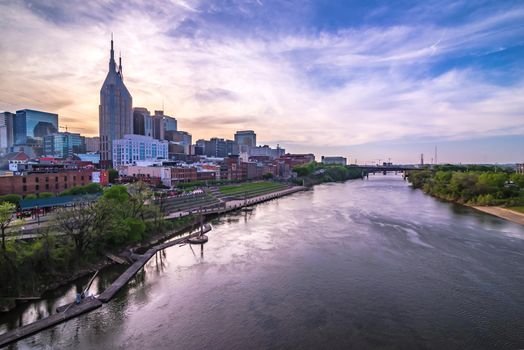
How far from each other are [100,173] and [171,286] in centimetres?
3214

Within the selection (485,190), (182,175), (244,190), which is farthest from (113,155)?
(485,190)

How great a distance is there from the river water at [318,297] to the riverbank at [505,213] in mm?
10380

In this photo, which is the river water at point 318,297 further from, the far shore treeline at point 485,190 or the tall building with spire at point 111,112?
the tall building with spire at point 111,112

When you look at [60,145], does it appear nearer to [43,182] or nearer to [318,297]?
[43,182]

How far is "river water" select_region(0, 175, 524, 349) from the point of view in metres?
12.7

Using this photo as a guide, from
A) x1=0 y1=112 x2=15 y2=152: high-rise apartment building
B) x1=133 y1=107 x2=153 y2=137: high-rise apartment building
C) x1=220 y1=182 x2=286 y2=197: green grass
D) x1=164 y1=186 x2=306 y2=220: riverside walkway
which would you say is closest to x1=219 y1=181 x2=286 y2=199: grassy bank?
x1=220 y1=182 x2=286 y2=197: green grass

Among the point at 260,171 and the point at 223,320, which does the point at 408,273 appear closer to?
the point at 223,320

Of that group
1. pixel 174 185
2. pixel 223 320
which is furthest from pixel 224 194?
pixel 223 320

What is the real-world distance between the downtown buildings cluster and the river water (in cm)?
2329

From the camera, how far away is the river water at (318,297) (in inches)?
500

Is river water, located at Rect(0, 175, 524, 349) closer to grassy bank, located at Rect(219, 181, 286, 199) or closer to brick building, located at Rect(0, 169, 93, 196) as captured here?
brick building, located at Rect(0, 169, 93, 196)

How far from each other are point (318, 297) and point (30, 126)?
208985 millimetres

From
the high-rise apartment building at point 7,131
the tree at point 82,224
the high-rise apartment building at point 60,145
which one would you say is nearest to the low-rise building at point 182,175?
the tree at point 82,224

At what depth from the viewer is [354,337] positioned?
1273 cm
